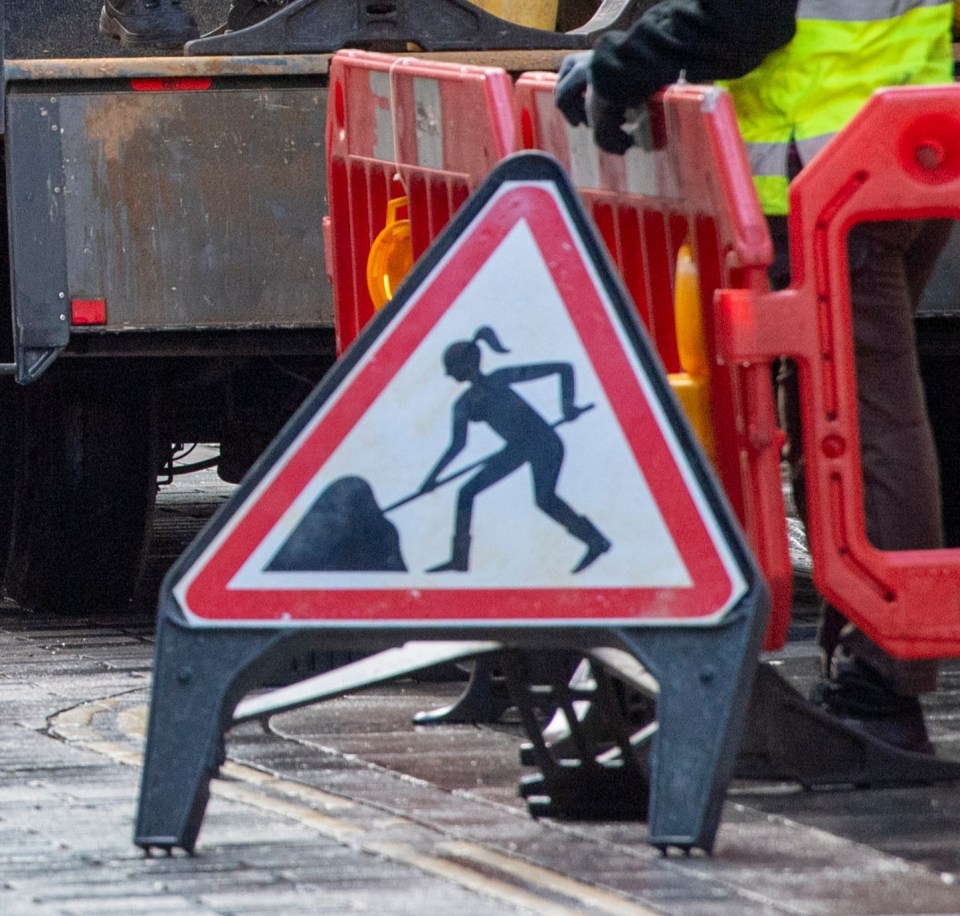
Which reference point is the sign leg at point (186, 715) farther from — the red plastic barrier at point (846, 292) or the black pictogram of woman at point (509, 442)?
the red plastic barrier at point (846, 292)

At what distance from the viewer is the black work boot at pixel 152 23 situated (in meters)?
8.51

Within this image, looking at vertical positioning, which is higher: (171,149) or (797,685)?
(171,149)

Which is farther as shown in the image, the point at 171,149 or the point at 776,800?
the point at 171,149

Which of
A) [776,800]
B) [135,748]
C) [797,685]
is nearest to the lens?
[776,800]

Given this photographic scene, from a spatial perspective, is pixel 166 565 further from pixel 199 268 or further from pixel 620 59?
pixel 620 59

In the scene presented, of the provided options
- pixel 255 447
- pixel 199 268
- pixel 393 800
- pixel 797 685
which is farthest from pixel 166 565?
pixel 393 800

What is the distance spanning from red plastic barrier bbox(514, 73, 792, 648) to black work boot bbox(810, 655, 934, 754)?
47cm

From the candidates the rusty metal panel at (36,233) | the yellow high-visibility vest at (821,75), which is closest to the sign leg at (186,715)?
the yellow high-visibility vest at (821,75)

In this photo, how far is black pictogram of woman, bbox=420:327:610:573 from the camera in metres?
4.21

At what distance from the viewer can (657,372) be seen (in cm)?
422

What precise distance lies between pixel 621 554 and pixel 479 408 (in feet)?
1.02

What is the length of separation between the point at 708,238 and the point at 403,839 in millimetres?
1125

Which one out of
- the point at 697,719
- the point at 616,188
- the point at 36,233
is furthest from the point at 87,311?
the point at 697,719

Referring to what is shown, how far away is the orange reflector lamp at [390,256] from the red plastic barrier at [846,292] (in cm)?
160
